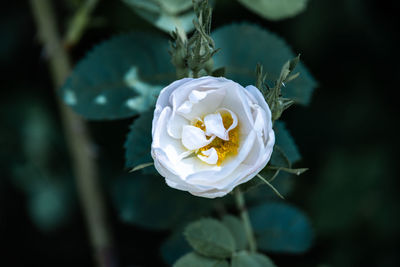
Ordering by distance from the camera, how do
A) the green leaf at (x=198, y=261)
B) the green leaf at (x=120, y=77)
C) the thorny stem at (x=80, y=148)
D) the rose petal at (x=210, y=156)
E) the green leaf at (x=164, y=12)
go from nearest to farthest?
the rose petal at (x=210, y=156) → the green leaf at (x=198, y=261) → the green leaf at (x=120, y=77) → the green leaf at (x=164, y=12) → the thorny stem at (x=80, y=148)

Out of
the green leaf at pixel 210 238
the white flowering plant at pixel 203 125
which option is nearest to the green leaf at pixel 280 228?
the white flowering plant at pixel 203 125

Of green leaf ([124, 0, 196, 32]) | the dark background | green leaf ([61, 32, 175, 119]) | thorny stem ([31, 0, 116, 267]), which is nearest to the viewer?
green leaf ([61, 32, 175, 119])

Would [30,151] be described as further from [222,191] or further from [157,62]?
[222,191]

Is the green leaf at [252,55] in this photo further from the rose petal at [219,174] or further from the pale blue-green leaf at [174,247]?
the pale blue-green leaf at [174,247]

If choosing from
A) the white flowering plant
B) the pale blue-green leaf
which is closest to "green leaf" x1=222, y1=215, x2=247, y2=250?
the white flowering plant

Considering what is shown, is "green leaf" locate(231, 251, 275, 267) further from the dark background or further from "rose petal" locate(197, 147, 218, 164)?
the dark background

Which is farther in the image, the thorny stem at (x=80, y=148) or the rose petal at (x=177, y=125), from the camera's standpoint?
the thorny stem at (x=80, y=148)
